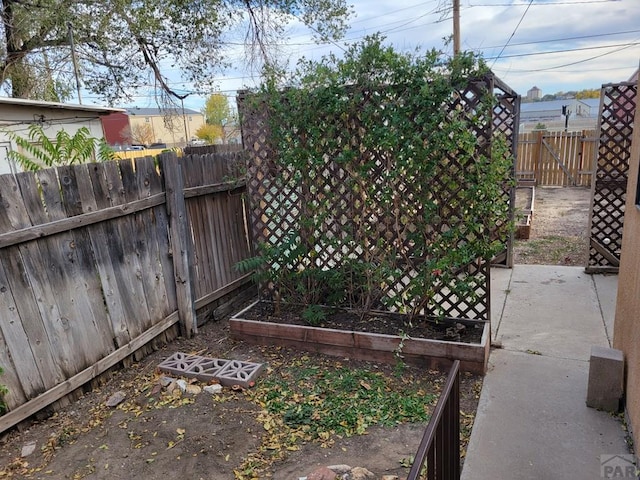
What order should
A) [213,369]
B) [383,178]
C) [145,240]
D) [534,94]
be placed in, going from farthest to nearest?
[534,94]
[145,240]
[383,178]
[213,369]

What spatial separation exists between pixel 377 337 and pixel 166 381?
5.43 feet

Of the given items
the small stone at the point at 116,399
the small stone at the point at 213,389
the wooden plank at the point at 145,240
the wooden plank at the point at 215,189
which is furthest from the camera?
the wooden plank at the point at 215,189

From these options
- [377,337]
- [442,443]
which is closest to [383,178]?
[377,337]

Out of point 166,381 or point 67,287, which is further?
point 166,381

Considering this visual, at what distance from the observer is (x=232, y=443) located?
8.28 feet

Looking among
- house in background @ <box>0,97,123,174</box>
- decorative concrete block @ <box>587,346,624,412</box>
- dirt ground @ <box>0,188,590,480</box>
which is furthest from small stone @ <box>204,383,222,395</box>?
house in background @ <box>0,97,123,174</box>

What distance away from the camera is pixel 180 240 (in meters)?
3.90

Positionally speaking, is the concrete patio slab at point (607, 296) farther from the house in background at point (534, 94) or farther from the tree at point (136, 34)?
the house in background at point (534, 94)

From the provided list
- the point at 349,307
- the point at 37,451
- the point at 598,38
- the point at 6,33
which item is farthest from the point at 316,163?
the point at 598,38

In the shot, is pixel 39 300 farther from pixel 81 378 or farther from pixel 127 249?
pixel 127 249

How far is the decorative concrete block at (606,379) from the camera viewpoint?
2.56 meters

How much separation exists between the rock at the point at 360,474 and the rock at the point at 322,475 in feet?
0.32

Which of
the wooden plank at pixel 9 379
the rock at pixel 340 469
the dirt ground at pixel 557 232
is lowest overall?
the dirt ground at pixel 557 232

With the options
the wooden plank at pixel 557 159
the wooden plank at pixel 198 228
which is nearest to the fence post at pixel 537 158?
the wooden plank at pixel 557 159
